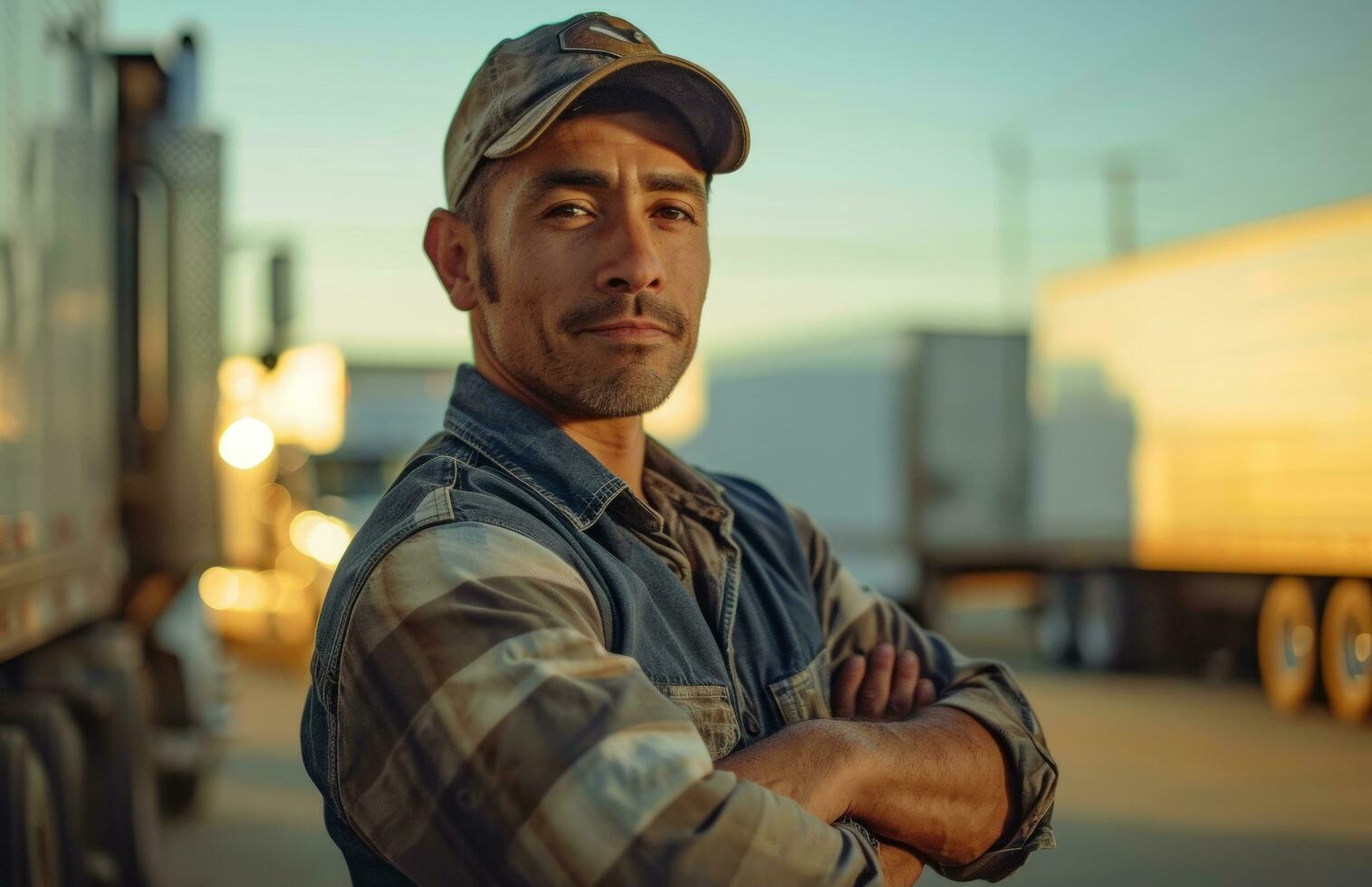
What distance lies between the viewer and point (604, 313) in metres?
2.45

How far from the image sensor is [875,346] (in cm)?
2291

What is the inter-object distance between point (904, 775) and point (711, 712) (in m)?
0.29

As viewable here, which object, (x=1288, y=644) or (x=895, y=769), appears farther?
(x=1288, y=644)

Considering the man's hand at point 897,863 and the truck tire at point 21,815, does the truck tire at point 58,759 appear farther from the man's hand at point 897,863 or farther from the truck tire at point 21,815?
the man's hand at point 897,863

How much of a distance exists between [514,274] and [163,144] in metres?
5.64

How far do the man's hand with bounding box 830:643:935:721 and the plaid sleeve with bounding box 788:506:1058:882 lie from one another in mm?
54

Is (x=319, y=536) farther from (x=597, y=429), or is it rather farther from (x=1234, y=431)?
(x=597, y=429)

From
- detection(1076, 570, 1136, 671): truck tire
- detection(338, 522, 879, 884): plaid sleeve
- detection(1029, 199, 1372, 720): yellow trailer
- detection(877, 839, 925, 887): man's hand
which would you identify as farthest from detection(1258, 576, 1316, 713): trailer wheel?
detection(338, 522, 879, 884): plaid sleeve

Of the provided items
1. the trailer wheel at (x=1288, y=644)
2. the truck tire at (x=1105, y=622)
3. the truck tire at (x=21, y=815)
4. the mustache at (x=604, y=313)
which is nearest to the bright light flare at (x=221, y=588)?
the truck tire at (x=1105, y=622)

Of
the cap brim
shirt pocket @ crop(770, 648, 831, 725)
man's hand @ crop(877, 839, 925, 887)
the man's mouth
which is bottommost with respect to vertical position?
man's hand @ crop(877, 839, 925, 887)

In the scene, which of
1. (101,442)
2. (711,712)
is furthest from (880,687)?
(101,442)

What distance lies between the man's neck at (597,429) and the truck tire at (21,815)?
2.42 m

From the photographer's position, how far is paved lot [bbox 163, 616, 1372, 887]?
837 cm

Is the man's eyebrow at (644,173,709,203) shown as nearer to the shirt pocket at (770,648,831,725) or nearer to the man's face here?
the man's face
